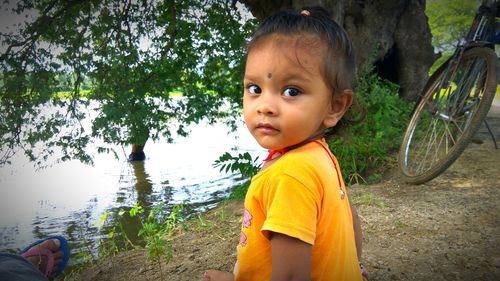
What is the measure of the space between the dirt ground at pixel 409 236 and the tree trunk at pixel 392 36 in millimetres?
3233

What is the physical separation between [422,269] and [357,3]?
5.31m

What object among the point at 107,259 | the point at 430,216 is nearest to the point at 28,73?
the point at 107,259

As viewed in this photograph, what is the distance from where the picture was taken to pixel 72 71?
5.93m

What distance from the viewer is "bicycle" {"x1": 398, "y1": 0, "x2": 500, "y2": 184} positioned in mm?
3072

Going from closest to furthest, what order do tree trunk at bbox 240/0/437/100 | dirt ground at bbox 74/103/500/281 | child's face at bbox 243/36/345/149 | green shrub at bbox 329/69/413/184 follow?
child's face at bbox 243/36/345/149
dirt ground at bbox 74/103/500/281
green shrub at bbox 329/69/413/184
tree trunk at bbox 240/0/437/100

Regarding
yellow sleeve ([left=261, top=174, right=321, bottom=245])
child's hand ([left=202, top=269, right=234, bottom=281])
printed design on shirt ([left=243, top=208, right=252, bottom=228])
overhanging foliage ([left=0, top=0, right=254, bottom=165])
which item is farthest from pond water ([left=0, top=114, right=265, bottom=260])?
yellow sleeve ([left=261, top=174, right=321, bottom=245])

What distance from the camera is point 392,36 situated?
23.6 ft

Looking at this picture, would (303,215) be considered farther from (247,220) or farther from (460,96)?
(460,96)

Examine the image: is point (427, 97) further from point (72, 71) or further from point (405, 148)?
point (72, 71)

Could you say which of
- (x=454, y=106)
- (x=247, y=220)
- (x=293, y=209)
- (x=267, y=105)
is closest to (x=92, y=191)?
(x=454, y=106)

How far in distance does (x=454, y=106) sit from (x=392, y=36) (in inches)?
161

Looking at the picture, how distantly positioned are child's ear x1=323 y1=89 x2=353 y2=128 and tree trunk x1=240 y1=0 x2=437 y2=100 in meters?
5.31

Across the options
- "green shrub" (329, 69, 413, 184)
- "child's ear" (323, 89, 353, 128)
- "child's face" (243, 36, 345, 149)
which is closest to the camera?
"child's face" (243, 36, 345, 149)

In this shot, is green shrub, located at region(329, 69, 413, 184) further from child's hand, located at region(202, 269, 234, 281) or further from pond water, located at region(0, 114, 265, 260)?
child's hand, located at region(202, 269, 234, 281)
